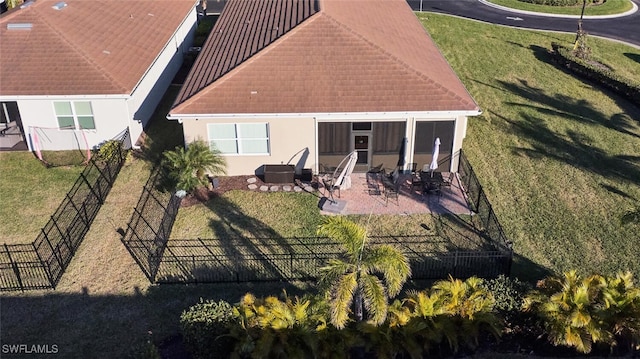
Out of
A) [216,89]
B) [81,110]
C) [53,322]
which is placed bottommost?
[53,322]

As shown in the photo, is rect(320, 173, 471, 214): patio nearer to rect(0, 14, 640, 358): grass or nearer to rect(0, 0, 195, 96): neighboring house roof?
rect(0, 14, 640, 358): grass

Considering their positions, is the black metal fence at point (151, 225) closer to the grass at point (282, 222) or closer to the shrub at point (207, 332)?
the grass at point (282, 222)

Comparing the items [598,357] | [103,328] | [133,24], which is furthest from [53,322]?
[133,24]

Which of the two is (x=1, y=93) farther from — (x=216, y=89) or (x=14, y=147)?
(x=216, y=89)

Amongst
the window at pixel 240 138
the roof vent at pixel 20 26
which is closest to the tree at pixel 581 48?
the window at pixel 240 138

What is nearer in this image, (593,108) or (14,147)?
(14,147)

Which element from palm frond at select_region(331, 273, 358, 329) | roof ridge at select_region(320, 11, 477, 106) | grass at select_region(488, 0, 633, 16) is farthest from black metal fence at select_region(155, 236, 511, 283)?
grass at select_region(488, 0, 633, 16)

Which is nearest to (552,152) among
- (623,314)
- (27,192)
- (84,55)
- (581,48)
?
(623,314)
